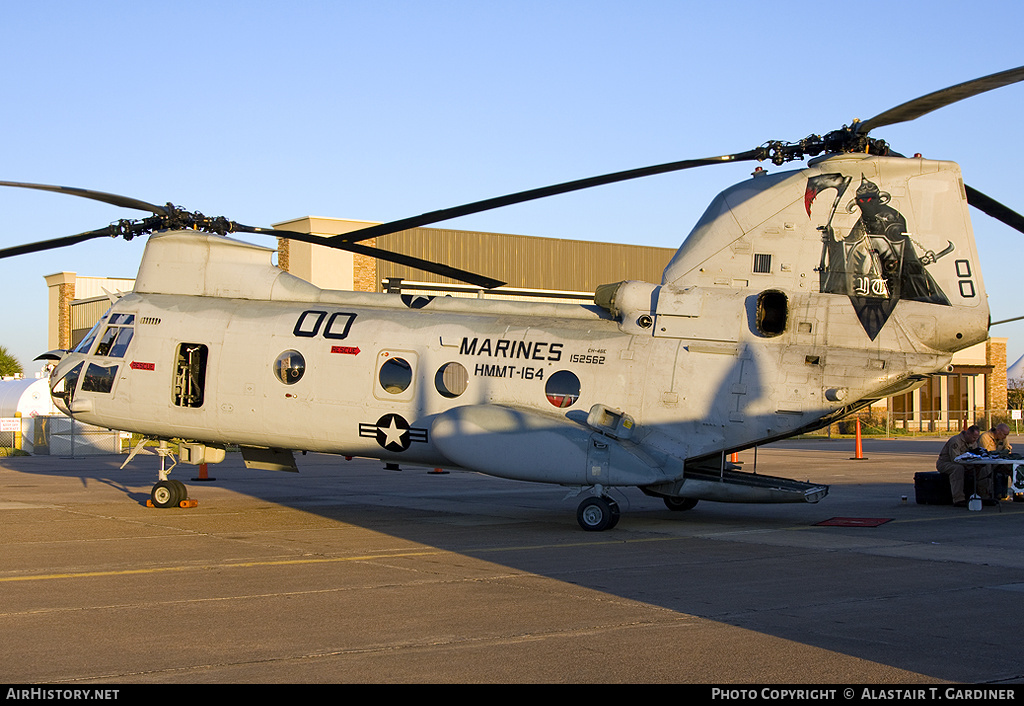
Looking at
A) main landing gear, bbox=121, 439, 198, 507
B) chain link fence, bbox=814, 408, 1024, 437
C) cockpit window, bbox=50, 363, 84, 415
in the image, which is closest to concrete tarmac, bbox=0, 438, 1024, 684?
main landing gear, bbox=121, 439, 198, 507

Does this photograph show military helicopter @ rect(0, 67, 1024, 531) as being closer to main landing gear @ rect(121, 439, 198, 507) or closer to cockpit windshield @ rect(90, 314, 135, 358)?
cockpit windshield @ rect(90, 314, 135, 358)

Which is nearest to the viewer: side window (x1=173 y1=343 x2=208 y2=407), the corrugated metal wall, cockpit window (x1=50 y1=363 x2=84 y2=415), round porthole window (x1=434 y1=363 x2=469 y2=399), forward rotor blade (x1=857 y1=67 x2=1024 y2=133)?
forward rotor blade (x1=857 y1=67 x2=1024 y2=133)

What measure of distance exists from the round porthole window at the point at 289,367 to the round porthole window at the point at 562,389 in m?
4.02

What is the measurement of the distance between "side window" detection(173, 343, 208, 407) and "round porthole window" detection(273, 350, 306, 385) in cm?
137

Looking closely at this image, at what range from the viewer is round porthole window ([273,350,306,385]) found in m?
15.6

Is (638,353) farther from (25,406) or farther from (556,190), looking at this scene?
(25,406)

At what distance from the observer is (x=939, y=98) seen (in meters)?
11.1

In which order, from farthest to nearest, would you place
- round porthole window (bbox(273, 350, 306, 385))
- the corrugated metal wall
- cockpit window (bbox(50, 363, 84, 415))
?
the corrugated metal wall, cockpit window (bbox(50, 363, 84, 415)), round porthole window (bbox(273, 350, 306, 385))

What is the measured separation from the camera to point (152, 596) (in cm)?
922

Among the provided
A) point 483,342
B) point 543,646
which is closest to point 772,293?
point 483,342

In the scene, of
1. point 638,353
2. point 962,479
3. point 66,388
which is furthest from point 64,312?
point 962,479

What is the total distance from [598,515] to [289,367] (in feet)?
18.0

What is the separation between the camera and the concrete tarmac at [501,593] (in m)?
6.68

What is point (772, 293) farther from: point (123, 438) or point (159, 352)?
point (123, 438)
